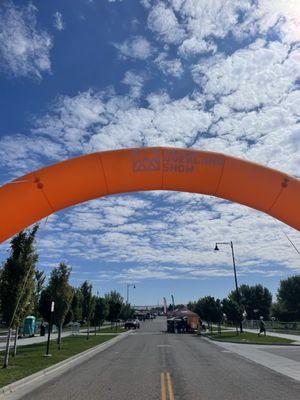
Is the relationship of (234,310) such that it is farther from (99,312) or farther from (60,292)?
(60,292)

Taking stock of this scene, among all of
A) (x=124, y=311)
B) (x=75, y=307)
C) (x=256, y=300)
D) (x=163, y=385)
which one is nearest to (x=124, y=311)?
(x=124, y=311)

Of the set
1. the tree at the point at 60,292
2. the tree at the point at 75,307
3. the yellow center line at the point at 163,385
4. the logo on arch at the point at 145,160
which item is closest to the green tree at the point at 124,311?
the tree at the point at 75,307

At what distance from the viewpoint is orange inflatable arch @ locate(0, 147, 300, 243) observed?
365 inches

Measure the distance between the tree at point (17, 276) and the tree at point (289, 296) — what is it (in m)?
70.7

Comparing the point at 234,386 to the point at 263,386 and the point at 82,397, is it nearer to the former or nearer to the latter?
the point at 263,386

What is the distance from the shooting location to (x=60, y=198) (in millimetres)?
9602

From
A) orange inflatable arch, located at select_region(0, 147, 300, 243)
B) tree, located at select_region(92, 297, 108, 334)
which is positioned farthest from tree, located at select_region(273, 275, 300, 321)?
orange inflatable arch, located at select_region(0, 147, 300, 243)

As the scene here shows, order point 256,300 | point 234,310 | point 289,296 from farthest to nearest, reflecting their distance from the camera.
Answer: point 256,300
point 289,296
point 234,310

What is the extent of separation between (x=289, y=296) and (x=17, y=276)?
3031 inches

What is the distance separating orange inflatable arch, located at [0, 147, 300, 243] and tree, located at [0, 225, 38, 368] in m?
9.07

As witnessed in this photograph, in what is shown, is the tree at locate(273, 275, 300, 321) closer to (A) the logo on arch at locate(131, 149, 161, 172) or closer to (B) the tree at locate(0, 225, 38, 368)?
(B) the tree at locate(0, 225, 38, 368)

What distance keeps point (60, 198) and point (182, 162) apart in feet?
9.01

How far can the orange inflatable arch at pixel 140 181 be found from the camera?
9273mm

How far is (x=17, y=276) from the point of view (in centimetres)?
1819
